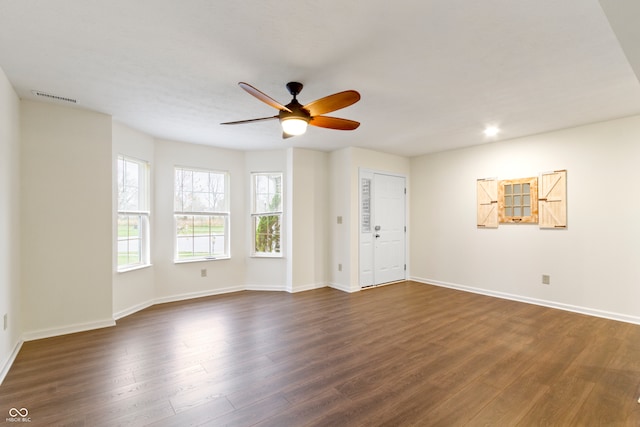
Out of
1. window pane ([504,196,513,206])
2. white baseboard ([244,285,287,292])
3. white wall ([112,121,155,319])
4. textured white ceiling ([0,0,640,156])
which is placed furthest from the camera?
white baseboard ([244,285,287,292])

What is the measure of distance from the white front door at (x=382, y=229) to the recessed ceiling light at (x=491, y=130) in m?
1.91

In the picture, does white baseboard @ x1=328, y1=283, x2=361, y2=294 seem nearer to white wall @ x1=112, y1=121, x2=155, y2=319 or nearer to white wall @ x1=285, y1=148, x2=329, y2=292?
white wall @ x1=285, y1=148, x2=329, y2=292

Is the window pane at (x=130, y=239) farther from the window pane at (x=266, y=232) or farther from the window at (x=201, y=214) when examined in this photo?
the window pane at (x=266, y=232)

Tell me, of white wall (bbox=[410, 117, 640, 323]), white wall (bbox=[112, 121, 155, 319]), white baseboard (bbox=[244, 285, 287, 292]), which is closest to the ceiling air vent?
white wall (bbox=[112, 121, 155, 319])

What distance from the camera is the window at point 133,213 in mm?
4039

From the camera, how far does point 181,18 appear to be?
6.07ft

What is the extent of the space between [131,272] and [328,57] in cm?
384

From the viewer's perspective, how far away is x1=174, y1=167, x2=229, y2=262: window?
4.86m

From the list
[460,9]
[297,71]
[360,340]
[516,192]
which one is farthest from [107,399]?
[516,192]

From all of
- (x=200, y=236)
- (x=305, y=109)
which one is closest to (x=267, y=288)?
(x=200, y=236)

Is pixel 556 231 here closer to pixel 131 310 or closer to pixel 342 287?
pixel 342 287

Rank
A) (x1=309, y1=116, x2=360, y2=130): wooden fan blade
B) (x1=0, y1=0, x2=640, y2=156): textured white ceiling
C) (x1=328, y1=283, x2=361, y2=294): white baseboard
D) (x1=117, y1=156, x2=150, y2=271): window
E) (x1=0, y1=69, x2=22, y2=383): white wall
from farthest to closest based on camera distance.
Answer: (x1=328, y1=283, x2=361, y2=294): white baseboard, (x1=117, y1=156, x2=150, y2=271): window, (x1=309, y1=116, x2=360, y2=130): wooden fan blade, (x1=0, y1=69, x2=22, y2=383): white wall, (x1=0, y1=0, x2=640, y2=156): textured white ceiling

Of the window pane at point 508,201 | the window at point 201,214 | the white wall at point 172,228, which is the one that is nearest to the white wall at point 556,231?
the window pane at point 508,201

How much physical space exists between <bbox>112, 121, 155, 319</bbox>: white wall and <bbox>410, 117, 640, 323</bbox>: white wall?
4.94 metres
